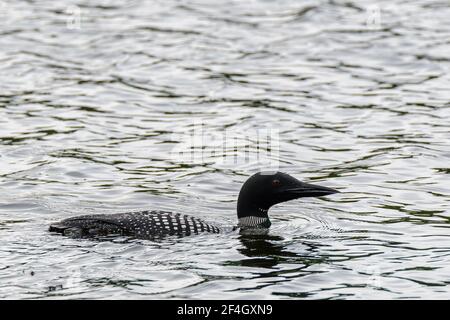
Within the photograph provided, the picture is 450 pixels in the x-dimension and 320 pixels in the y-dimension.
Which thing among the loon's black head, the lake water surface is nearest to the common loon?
the loon's black head

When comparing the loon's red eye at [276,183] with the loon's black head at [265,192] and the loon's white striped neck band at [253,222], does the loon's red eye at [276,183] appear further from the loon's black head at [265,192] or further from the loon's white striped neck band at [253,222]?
the loon's white striped neck band at [253,222]

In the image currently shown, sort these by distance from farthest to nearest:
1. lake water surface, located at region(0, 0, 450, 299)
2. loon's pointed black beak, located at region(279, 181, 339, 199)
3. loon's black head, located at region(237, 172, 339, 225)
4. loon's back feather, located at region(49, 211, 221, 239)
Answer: loon's black head, located at region(237, 172, 339, 225) < loon's pointed black beak, located at region(279, 181, 339, 199) < loon's back feather, located at region(49, 211, 221, 239) < lake water surface, located at region(0, 0, 450, 299)

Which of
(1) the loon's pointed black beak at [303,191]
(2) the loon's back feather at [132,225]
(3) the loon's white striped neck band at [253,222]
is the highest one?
(1) the loon's pointed black beak at [303,191]

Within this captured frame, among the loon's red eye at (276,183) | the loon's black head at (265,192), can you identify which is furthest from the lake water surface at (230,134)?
the loon's red eye at (276,183)

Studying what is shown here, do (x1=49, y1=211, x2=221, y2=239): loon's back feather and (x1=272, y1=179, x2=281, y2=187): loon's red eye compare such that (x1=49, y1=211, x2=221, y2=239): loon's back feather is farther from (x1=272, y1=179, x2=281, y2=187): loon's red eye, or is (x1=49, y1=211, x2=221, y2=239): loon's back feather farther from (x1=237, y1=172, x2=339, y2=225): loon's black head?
(x1=272, y1=179, x2=281, y2=187): loon's red eye

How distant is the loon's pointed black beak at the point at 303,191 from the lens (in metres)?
10.9

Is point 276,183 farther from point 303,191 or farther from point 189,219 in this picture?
point 189,219

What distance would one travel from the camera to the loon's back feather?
10.3 metres

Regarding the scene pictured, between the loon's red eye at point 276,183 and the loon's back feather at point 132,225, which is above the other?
the loon's red eye at point 276,183

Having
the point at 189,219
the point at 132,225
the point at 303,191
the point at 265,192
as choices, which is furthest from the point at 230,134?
the point at 132,225

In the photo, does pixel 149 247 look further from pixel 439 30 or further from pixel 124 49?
pixel 439 30

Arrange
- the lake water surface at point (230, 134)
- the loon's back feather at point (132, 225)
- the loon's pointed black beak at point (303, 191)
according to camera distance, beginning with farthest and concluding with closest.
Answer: the loon's pointed black beak at point (303, 191) → the loon's back feather at point (132, 225) → the lake water surface at point (230, 134)

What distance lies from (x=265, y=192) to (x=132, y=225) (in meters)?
1.40

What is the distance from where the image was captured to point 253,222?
11.0m
